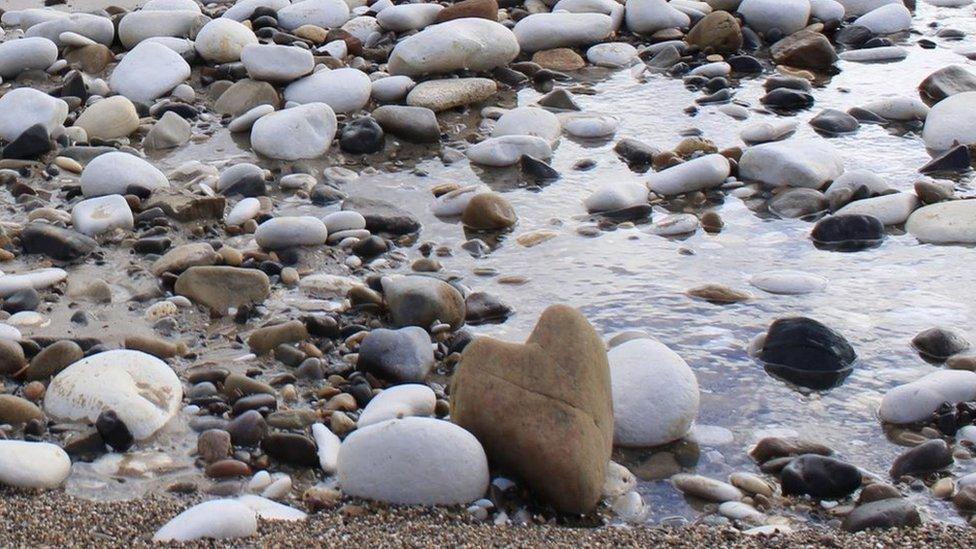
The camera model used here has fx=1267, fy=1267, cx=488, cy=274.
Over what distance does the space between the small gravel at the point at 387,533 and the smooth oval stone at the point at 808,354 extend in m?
0.79

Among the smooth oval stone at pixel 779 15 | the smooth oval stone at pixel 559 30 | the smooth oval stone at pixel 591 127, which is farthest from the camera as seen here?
the smooth oval stone at pixel 779 15

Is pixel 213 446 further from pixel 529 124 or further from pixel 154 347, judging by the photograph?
pixel 529 124

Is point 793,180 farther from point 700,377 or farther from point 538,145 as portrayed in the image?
point 700,377

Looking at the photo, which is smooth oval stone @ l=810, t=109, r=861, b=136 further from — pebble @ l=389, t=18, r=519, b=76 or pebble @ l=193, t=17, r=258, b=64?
pebble @ l=193, t=17, r=258, b=64

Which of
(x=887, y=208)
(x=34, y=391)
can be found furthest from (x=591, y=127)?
(x=34, y=391)

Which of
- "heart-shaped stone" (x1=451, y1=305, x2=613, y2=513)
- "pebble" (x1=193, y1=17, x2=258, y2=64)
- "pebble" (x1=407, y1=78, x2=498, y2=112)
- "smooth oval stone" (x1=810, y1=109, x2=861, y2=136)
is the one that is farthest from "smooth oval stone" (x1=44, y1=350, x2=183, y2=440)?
"smooth oval stone" (x1=810, y1=109, x2=861, y2=136)

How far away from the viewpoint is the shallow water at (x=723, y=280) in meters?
3.23

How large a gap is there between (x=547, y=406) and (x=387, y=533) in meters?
0.49

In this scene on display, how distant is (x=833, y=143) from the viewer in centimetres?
511

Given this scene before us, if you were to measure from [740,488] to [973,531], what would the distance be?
1.73 feet

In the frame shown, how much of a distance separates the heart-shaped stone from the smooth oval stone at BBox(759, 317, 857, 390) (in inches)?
28.7

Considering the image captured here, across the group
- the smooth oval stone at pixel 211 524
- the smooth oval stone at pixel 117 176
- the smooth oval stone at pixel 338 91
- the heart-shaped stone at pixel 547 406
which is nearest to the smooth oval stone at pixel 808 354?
the heart-shaped stone at pixel 547 406

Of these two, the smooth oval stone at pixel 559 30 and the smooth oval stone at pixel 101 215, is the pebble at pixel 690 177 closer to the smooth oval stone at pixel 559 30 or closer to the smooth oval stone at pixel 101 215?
the smooth oval stone at pixel 559 30

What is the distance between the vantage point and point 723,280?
397 centimetres
